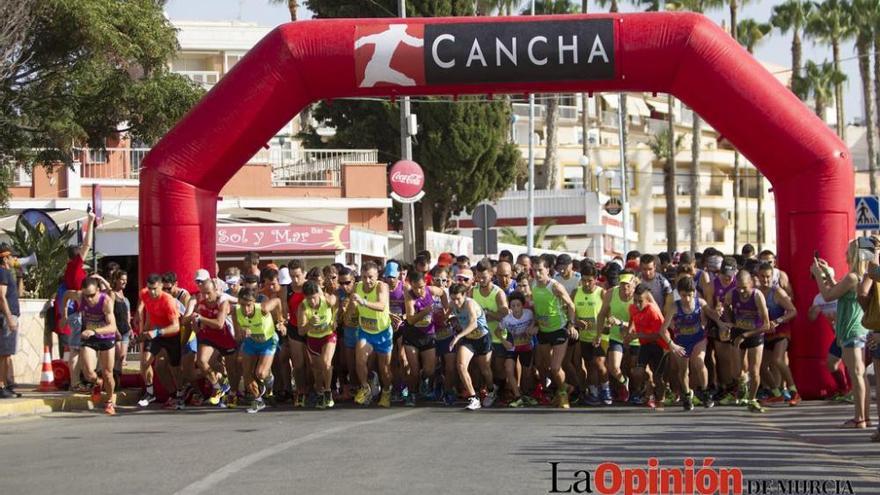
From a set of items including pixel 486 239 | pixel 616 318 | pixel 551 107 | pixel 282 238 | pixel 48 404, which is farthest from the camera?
pixel 551 107

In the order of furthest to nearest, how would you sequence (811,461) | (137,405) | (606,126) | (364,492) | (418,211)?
(606,126) < (418,211) < (137,405) < (811,461) < (364,492)

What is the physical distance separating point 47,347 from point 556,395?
691cm

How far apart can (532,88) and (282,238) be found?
37.7ft

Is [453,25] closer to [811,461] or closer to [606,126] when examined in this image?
[811,461]

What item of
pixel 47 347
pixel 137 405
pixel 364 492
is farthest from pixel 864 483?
pixel 47 347

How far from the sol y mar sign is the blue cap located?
966 centimetres

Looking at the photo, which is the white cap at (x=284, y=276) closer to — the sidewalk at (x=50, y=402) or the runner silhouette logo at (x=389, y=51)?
the sidewalk at (x=50, y=402)

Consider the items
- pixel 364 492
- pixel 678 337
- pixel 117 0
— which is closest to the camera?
pixel 364 492

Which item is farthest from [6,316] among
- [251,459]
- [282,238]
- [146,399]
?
[282,238]

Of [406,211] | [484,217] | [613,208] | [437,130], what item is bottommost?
[484,217]

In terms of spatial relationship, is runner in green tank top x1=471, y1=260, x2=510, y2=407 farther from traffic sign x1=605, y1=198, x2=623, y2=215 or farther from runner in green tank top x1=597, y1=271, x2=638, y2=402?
traffic sign x1=605, y1=198, x2=623, y2=215

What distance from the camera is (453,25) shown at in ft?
56.6

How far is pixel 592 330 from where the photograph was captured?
17.0m

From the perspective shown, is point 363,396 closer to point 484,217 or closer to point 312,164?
point 484,217
